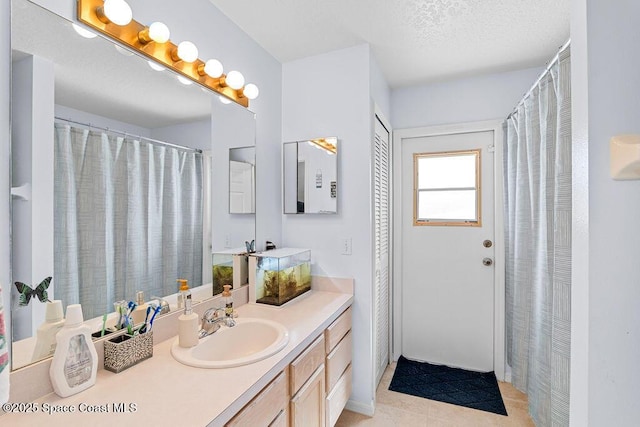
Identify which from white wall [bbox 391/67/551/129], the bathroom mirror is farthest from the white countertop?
white wall [bbox 391/67/551/129]

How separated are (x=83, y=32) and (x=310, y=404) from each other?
176 cm

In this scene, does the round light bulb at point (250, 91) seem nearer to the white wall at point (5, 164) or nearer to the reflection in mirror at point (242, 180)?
the reflection in mirror at point (242, 180)

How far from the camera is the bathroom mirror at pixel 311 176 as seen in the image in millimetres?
2066

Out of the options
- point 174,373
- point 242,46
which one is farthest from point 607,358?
point 242,46

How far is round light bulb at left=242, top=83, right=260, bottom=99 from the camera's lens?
182 cm

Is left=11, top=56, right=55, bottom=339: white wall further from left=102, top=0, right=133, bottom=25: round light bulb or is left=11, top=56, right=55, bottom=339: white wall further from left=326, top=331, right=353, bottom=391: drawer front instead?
left=326, top=331, right=353, bottom=391: drawer front

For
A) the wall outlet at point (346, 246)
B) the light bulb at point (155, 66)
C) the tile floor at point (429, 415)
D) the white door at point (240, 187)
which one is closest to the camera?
the light bulb at point (155, 66)

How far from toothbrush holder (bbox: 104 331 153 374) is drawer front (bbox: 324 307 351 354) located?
2.77 feet

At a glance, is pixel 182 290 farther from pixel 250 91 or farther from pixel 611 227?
pixel 611 227

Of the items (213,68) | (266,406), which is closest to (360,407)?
(266,406)

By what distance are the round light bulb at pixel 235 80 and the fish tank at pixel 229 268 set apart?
3.01ft

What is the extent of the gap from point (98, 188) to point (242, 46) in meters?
1.23

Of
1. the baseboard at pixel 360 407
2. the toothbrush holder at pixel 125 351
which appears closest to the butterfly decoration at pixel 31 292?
the toothbrush holder at pixel 125 351

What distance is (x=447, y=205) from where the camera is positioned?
2.69 m
